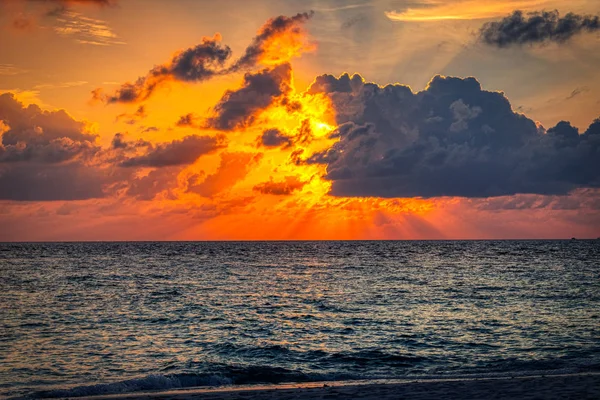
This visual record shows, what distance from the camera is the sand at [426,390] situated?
2202 cm

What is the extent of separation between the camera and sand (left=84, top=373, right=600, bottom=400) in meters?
22.0

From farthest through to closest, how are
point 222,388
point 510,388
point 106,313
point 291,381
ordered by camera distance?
point 106,313 < point 291,381 < point 222,388 < point 510,388

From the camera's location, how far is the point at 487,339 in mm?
37531

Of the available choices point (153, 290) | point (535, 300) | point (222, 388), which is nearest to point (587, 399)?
point (222, 388)

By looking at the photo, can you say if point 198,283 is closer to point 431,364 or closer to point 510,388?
point 431,364

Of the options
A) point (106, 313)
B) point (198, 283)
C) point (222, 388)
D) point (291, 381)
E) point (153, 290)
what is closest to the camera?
point (222, 388)

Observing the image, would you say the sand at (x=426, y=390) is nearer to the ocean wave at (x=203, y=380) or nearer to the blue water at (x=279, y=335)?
the ocean wave at (x=203, y=380)

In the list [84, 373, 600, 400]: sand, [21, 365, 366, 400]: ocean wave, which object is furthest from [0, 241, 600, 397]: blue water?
[84, 373, 600, 400]: sand

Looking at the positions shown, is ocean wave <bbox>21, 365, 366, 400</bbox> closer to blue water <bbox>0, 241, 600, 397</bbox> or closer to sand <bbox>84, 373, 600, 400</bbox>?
blue water <bbox>0, 241, 600, 397</bbox>

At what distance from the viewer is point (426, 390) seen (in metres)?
23.4

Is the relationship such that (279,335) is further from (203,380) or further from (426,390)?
(426,390)

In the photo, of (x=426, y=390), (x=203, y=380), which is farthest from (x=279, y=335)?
(x=426, y=390)

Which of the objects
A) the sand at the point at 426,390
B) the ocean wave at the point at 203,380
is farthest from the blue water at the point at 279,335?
the sand at the point at 426,390

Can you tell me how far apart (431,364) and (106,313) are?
3053 centimetres
